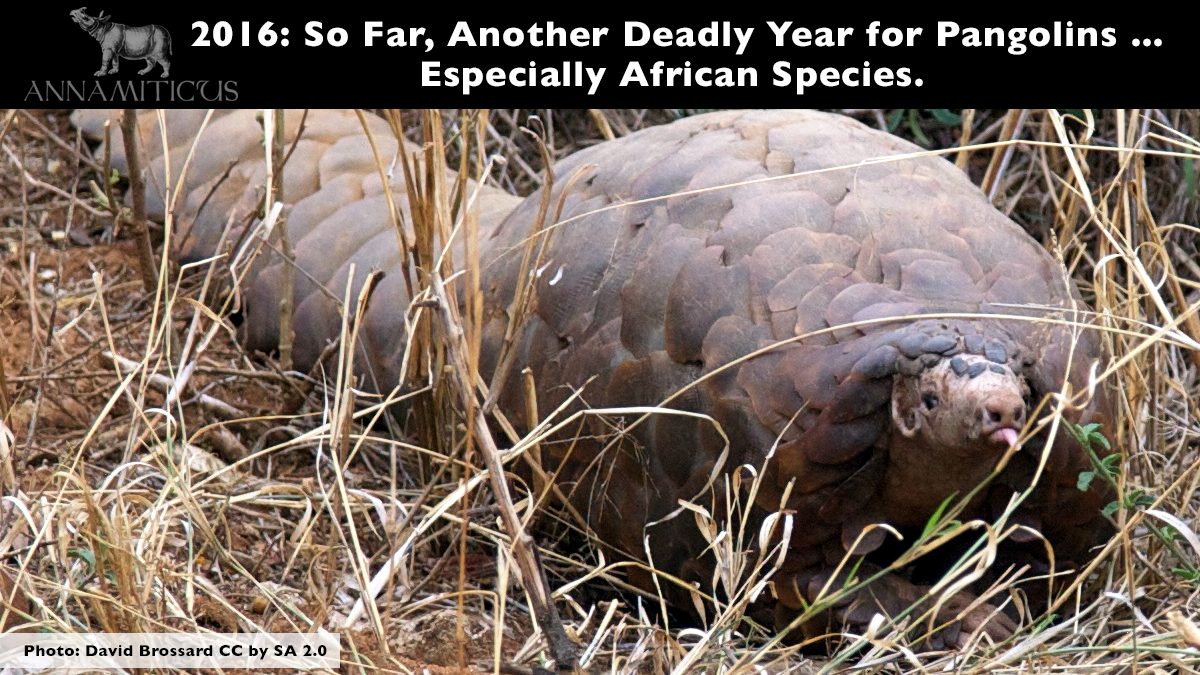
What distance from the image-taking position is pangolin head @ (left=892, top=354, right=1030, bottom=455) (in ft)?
5.80

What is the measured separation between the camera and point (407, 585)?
6.82ft

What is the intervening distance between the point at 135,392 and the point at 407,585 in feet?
2.63

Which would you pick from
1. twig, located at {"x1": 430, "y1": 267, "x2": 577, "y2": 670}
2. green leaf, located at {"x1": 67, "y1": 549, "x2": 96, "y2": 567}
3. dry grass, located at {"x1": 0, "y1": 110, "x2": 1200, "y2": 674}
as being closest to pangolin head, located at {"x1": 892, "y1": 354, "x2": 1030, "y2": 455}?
dry grass, located at {"x1": 0, "y1": 110, "x2": 1200, "y2": 674}

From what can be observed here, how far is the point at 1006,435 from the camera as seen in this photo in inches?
69.2
